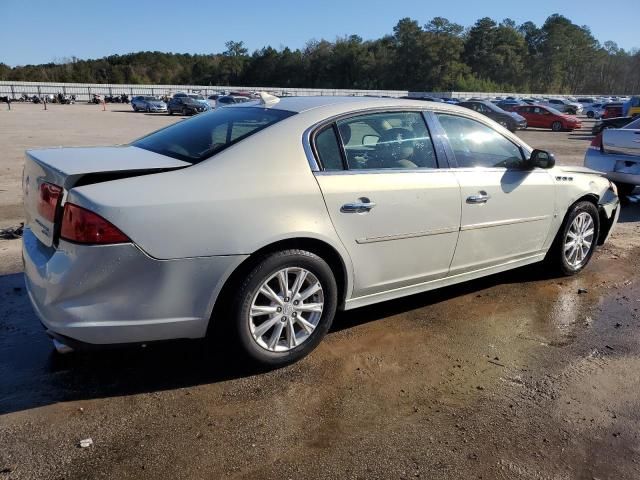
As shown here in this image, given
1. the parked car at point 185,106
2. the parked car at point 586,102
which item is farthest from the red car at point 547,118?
the parked car at point 586,102

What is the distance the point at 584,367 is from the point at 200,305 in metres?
2.53

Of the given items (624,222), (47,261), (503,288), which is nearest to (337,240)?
(47,261)

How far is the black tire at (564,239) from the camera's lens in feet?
16.4

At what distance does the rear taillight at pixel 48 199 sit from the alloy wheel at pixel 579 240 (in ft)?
14.1

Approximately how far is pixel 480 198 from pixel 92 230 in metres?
2.76

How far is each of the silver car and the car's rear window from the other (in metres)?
0.02

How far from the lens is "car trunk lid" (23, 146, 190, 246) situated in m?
2.87

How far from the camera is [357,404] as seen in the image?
3.05m

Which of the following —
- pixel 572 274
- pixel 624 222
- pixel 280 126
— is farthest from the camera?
pixel 624 222

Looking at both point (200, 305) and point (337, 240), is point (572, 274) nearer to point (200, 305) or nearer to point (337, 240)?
point (337, 240)

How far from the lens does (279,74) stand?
13950 cm

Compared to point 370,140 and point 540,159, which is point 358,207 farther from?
point 540,159

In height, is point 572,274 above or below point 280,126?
below

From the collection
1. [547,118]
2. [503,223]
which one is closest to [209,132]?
[503,223]
